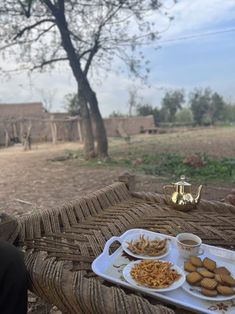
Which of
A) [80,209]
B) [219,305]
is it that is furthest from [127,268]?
[80,209]

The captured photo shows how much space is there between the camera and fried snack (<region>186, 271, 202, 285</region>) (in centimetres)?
87

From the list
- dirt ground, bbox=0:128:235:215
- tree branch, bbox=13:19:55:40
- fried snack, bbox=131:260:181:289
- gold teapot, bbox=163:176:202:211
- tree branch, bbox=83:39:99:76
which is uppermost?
tree branch, bbox=13:19:55:40

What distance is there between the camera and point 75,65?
7.93m

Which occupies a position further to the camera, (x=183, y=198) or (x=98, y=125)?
(x=98, y=125)

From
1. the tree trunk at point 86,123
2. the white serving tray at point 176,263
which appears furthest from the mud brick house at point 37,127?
the white serving tray at point 176,263

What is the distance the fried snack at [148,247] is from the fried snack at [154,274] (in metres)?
0.07

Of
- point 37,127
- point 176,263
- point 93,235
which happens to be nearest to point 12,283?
point 93,235

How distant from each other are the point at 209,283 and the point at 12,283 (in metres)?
0.54

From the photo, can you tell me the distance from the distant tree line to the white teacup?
62.2ft

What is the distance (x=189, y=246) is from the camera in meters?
1.03

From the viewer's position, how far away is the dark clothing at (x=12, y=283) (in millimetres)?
883

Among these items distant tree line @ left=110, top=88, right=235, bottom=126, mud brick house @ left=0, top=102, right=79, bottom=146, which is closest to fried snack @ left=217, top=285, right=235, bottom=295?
mud brick house @ left=0, top=102, right=79, bottom=146

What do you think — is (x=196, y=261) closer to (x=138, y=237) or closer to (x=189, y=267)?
(x=189, y=267)

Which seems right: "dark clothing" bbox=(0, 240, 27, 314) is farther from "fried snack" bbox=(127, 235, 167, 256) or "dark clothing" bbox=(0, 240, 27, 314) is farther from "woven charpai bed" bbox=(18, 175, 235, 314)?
"fried snack" bbox=(127, 235, 167, 256)
